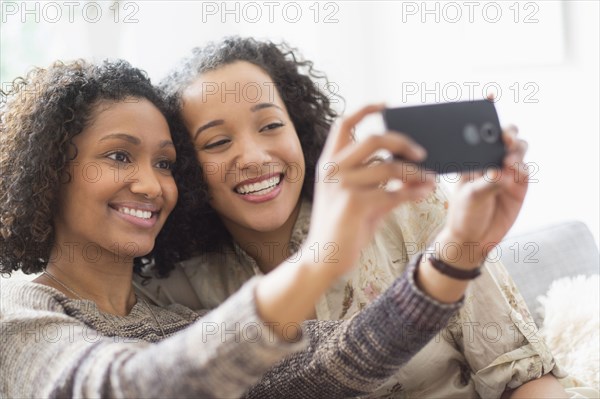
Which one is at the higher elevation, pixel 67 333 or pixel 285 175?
pixel 285 175

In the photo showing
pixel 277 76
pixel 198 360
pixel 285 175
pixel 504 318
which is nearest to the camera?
pixel 198 360

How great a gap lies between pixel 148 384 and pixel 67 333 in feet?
0.79

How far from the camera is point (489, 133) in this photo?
894 mm

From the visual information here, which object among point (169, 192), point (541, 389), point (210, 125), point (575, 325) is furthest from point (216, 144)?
point (575, 325)

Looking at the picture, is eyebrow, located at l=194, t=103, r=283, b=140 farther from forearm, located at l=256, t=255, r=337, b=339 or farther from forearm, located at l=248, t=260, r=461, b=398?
forearm, located at l=256, t=255, r=337, b=339

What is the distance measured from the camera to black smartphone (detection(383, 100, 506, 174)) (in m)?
0.87

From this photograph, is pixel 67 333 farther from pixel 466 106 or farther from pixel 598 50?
pixel 598 50

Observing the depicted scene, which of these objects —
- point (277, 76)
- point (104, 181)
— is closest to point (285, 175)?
point (277, 76)

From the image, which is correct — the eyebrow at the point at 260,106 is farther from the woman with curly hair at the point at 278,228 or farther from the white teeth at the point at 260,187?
the white teeth at the point at 260,187

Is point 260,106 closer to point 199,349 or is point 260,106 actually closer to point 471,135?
point 471,135

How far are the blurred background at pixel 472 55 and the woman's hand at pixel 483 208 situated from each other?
1567 millimetres

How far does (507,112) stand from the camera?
2691 millimetres

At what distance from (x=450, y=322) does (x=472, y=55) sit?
Answer: 147cm

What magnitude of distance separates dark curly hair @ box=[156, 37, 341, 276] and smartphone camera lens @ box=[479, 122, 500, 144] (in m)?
0.66
